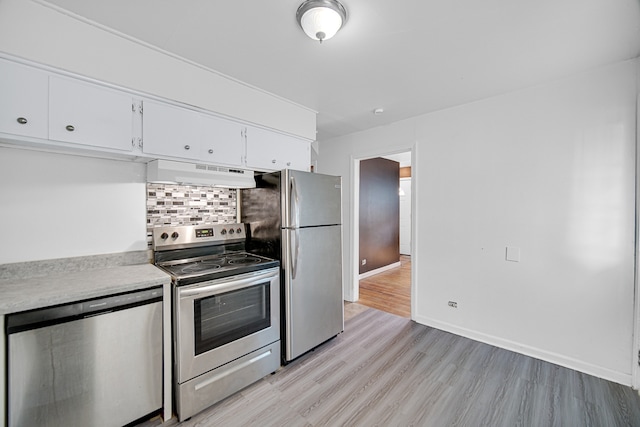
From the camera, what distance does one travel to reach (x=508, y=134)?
258 cm

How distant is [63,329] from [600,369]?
386 cm

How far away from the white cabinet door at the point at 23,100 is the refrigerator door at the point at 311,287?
1.72m

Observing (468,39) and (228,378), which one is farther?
(228,378)

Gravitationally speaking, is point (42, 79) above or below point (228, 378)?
above

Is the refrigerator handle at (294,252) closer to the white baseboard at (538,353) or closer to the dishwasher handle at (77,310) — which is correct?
the dishwasher handle at (77,310)

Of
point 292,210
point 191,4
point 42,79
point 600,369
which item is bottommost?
point 600,369

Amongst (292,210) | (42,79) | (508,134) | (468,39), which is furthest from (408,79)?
(42,79)

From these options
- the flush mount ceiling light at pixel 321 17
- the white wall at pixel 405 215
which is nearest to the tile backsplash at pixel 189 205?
the flush mount ceiling light at pixel 321 17

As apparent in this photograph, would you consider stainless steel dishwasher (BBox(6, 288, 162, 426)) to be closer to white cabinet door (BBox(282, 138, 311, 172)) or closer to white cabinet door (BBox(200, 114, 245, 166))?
white cabinet door (BBox(200, 114, 245, 166))

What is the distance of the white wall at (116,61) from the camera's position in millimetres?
1423

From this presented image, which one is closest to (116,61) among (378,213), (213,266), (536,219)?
(213,266)

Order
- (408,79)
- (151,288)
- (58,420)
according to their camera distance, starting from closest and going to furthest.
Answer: (58,420)
(151,288)
(408,79)

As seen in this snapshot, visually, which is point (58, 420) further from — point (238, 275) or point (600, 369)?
point (600, 369)

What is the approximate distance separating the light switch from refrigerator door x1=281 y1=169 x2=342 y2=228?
68.0 inches
